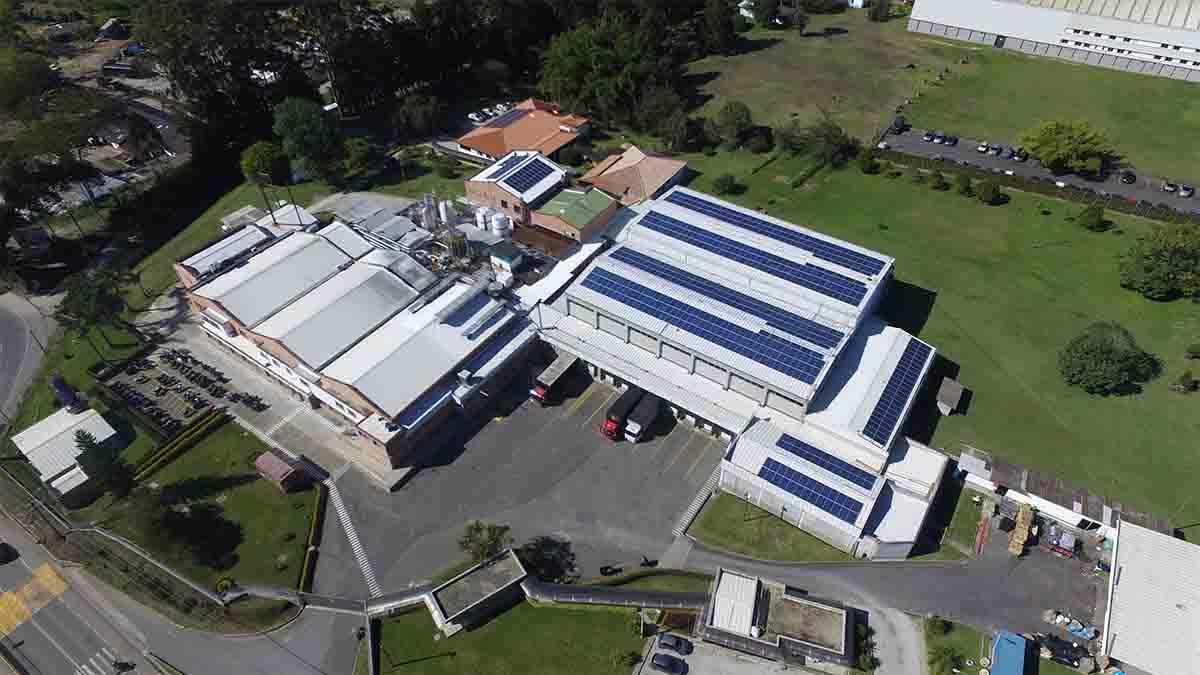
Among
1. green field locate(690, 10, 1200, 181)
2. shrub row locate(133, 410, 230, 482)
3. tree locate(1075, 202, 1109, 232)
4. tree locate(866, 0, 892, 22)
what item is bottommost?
shrub row locate(133, 410, 230, 482)

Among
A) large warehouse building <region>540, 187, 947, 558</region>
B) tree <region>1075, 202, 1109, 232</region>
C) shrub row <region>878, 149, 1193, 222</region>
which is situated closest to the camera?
large warehouse building <region>540, 187, 947, 558</region>

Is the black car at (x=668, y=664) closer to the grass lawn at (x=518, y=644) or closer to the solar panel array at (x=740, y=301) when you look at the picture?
the grass lawn at (x=518, y=644)

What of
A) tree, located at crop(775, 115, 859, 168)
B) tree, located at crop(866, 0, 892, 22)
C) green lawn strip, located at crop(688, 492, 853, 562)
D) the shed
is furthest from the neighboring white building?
tree, located at crop(866, 0, 892, 22)

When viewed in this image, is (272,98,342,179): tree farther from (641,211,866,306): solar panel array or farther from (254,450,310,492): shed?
(254,450,310,492): shed

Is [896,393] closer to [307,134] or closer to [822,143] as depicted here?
[822,143]

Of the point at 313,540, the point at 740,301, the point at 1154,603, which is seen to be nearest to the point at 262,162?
the point at 313,540

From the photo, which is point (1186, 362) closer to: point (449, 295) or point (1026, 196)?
point (1026, 196)
